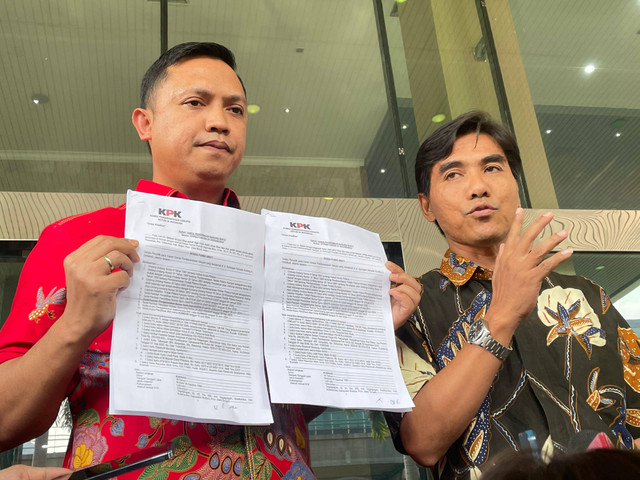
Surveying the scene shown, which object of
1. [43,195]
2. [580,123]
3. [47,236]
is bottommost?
[47,236]

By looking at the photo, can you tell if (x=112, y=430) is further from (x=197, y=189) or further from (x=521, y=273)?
(x=521, y=273)

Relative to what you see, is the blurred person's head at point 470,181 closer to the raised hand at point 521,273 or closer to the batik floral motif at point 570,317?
the batik floral motif at point 570,317

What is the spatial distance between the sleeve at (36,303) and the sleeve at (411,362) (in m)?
0.74

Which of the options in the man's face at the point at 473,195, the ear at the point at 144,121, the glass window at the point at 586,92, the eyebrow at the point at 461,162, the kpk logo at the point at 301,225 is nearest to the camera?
the kpk logo at the point at 301,225

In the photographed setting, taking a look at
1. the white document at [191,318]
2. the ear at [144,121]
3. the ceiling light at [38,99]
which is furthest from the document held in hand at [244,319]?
the ceiling light at [38,99]

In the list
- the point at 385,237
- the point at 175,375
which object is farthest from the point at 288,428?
the point at 385,237

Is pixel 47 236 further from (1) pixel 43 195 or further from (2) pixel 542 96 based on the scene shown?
(2) pixel 542 96

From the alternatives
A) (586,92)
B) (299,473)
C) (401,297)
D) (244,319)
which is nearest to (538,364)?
(401,297)

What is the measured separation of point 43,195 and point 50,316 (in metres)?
1.82

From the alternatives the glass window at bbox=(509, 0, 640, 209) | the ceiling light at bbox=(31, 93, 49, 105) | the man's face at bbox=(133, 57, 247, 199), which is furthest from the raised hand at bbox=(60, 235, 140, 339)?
the glass window at bbox=(509, 0, 640, 209)

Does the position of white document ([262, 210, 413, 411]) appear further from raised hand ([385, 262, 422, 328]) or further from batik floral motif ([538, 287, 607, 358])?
batik floral motif ([538, 287, 607, 358])

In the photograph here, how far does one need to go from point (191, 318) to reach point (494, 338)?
0.63 meters

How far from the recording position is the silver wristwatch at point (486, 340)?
132cm

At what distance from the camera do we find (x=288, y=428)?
1.23 m
